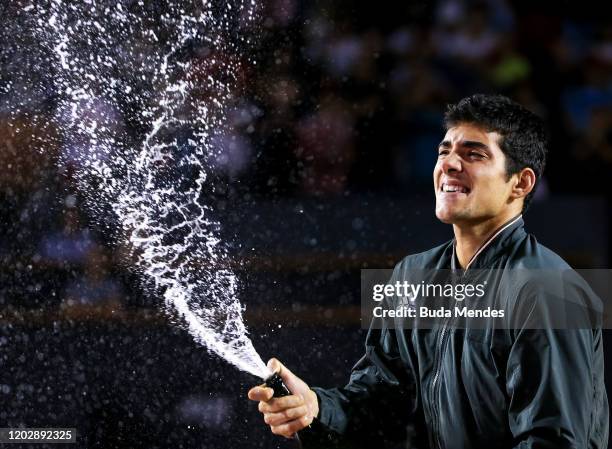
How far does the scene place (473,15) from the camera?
2.21 m

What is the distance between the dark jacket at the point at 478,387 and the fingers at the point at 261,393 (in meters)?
0.16

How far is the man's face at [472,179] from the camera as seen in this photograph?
3.52ft

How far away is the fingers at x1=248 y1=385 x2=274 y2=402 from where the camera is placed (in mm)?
908

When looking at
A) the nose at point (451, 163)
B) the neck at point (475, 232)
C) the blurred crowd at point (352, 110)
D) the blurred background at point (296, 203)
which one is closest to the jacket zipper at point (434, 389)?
the neck at point (475, 232)

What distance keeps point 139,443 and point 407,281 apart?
88cm

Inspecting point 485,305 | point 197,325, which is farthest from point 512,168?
point 197,325

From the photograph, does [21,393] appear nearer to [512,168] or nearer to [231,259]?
[231,259]

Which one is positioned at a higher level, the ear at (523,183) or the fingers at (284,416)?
the ear at (523,183)

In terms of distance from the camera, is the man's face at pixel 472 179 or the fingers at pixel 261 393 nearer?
the fingers at pixel 261 393

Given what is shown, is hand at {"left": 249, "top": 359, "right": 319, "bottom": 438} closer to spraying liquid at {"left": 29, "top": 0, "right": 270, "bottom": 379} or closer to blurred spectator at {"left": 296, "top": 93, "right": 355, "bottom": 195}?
spraying liquid at {"left": 29, "top": 0, "right": 270, "bottom": 379}

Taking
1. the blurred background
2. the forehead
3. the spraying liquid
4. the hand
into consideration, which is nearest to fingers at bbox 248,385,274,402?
the hand

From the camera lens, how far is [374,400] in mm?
A: 1146

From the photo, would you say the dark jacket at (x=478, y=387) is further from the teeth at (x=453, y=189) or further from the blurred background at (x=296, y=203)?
the blurred background at (x=296, y=203)

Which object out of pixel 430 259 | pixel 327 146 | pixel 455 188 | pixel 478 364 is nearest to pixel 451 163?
pixel 455 188
